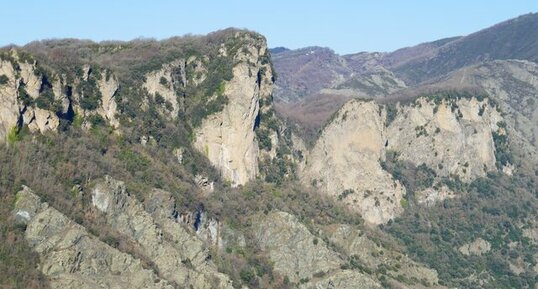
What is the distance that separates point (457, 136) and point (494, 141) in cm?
1049

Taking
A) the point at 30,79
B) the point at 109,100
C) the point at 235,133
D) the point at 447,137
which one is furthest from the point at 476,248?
the point at 30,79

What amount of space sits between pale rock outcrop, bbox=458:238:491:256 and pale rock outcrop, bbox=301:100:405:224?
36.6 feet

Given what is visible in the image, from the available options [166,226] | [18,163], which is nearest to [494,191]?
[166,226]

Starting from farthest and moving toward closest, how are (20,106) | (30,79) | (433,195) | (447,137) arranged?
(447,137) < (433,195) < (30,79) < (20,106)

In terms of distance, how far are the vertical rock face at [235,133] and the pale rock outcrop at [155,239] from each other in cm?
2381

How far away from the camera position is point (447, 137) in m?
162

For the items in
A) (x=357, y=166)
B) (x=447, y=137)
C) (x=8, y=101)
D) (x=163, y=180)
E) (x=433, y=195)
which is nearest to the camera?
(x=8, y=101)

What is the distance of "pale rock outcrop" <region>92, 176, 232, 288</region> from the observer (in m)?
102

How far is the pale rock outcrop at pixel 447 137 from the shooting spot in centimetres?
16112

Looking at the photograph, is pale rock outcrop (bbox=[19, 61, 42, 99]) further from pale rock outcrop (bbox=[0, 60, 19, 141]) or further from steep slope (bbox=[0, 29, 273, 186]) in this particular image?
pale rock outcrop (bbox=[0, 60, 19, 141])

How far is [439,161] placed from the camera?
16088cm

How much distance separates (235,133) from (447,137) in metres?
45.2

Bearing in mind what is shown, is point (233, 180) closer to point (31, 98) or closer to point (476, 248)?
point (31, 98)

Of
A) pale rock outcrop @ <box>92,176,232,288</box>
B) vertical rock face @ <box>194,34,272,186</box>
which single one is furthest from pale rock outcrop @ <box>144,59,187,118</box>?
pale rock outcrop @ <box>92,176,232,288</box>
